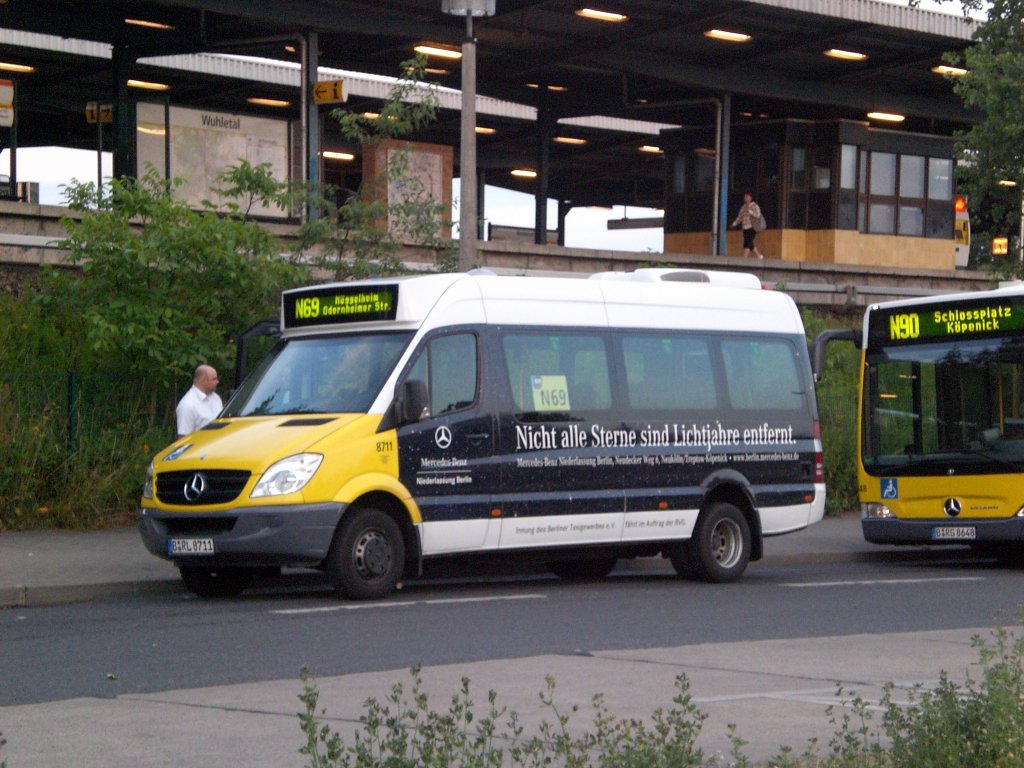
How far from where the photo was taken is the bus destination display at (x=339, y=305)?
14164 mm

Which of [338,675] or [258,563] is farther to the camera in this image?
[258,563]

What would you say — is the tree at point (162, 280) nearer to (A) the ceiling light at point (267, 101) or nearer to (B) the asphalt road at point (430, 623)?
(B) the asphalt road at point (430, 623)

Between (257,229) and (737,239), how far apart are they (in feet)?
78.7

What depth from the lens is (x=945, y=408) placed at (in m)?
18.8

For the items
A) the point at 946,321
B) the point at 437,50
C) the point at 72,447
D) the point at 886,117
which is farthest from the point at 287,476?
the point at 886,117

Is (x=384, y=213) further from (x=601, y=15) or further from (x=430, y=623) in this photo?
(x=601, y=15)

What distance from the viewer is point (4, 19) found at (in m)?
30.1

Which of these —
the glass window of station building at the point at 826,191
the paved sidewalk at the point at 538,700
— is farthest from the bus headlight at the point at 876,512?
the glass window of station building at the point at 826,191

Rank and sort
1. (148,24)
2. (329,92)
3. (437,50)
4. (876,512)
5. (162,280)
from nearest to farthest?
1. (162,280)
2. (876,512)
3. (329,92)
4. (148,24)
5. (437,50)

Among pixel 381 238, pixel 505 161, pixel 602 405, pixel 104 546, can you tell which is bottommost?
pixel 104 546

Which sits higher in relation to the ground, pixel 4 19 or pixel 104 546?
pixel 4 19

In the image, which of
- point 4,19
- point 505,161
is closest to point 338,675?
point 4,19

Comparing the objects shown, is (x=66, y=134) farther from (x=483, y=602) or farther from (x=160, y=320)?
(x=483, y=602)

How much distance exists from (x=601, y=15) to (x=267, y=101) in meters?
12.1
